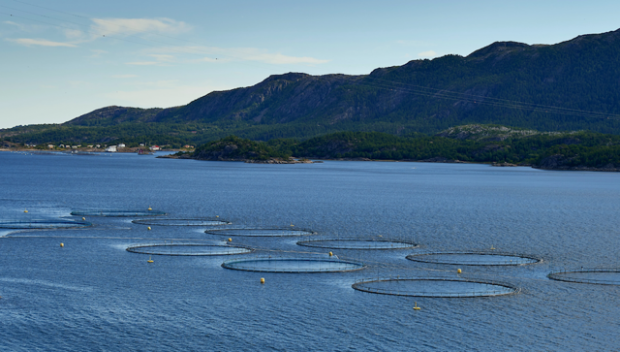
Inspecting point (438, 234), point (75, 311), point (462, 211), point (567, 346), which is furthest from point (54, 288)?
point (462, 211)

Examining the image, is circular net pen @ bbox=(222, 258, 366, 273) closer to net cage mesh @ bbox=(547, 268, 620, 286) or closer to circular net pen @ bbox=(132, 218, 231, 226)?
net cage mesh @ bbox=(547, 268, 620, 286)

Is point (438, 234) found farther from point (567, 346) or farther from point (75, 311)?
point (75, 311)

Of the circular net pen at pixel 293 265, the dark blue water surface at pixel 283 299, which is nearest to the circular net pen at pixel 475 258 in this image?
the dark blue water surface at pixel 283 299

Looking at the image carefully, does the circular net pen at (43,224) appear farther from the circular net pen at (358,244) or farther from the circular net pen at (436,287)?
the circular net pen at (436,287)

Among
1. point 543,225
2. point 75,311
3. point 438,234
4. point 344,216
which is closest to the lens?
point 75,311

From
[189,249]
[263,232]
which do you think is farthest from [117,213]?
[189,249]

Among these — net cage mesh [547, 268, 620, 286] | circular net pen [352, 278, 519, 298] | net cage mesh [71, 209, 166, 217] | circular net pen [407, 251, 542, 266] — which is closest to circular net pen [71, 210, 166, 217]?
net cage mesh [71, 209, 166, 217]
